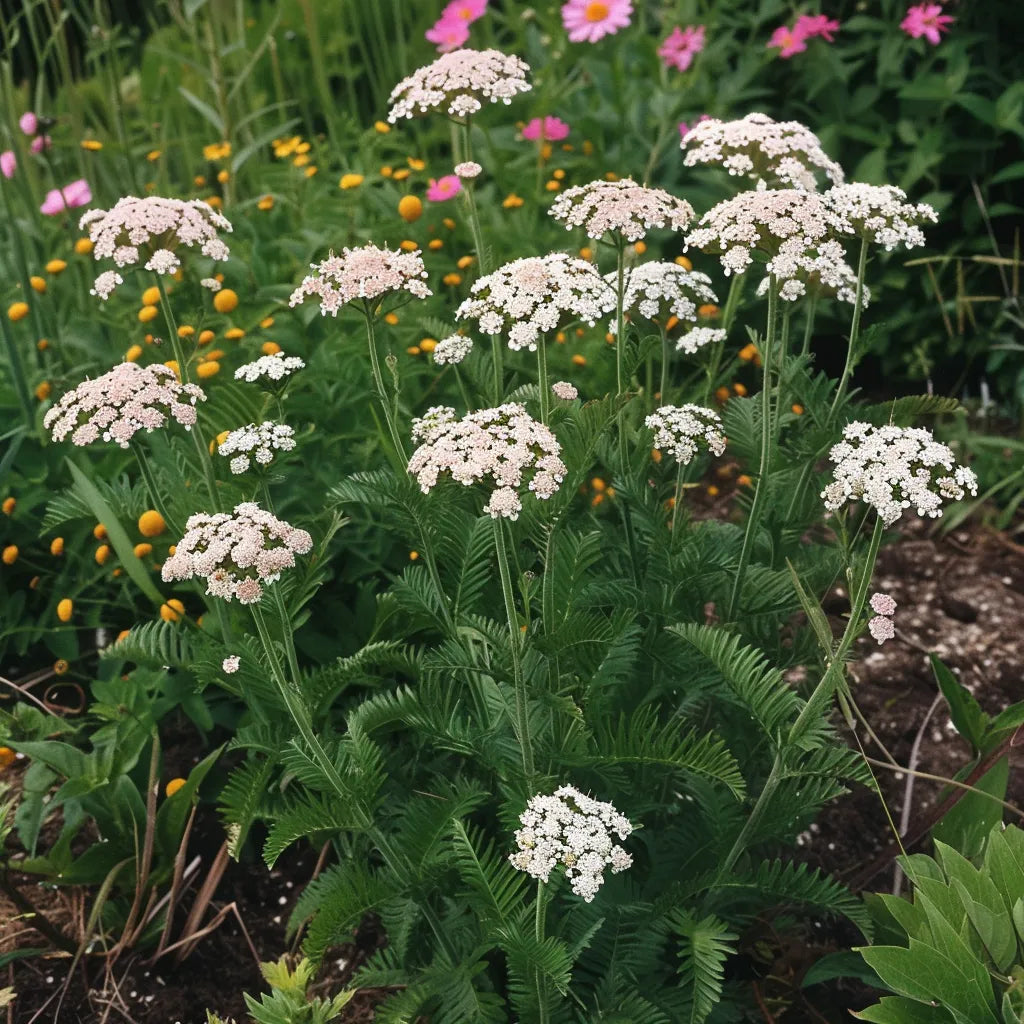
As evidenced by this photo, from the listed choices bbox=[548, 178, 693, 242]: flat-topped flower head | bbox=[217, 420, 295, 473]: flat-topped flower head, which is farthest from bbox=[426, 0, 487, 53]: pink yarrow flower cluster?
bbox=[217, 420, 295, 473]: flat-topped flower head

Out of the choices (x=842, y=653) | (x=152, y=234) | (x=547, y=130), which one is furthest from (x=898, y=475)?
(x=547, y=130)

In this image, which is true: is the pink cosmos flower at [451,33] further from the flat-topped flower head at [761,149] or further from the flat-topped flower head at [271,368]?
the flat-topped flower head at [271,368]

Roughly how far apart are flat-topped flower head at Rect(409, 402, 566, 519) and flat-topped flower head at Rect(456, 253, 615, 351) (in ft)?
0.42

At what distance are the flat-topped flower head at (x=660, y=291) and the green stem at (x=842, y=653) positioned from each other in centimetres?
52

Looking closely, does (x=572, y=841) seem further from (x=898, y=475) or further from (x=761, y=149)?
(x=761, y=149)

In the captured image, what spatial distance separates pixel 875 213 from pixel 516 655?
82 cm

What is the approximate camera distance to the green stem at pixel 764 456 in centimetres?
150

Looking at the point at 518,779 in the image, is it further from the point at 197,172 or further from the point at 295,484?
the point at 197,172

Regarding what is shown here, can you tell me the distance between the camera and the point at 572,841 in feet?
3.92

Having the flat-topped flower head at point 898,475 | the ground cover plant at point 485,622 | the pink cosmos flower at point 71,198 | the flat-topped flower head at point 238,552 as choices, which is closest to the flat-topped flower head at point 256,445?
the ground cover plant at point 485,622

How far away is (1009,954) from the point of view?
4.59ft

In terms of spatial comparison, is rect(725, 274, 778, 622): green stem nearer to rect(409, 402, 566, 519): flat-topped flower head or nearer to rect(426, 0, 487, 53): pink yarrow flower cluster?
rect(409, 402, 566, 519): flat-topped flower head

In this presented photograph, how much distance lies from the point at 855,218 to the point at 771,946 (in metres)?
1.18

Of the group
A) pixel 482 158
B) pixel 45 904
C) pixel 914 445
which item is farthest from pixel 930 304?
pixel 45 904
